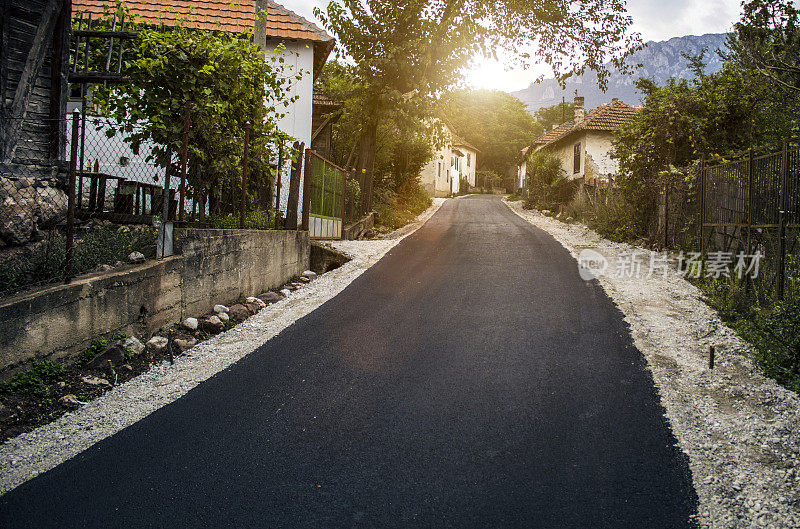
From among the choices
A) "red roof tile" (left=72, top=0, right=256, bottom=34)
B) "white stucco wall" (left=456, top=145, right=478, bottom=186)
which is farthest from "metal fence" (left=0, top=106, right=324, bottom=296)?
"white stucco wall" (left=456, top=145, right=478, bottom=186)

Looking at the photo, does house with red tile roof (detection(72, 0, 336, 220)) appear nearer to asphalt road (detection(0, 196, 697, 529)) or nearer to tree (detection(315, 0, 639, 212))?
tree (detection(315, 0, 639, 212))

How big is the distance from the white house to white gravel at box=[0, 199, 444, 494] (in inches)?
1183

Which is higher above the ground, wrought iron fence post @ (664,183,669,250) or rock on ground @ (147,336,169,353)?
wrought iron fence post @ (664,183,669,250)

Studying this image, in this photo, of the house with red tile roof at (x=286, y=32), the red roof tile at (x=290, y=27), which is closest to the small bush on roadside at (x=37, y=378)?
the house with red tile roof at (x=286, y=32)

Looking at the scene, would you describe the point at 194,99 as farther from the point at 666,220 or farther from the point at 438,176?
the point at 438,176

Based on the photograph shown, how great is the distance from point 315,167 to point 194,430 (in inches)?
381

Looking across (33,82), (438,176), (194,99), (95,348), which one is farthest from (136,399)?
(438,176)

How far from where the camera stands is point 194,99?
7.45 metres

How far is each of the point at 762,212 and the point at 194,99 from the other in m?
8.29

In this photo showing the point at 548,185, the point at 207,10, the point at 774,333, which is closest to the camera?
the point at 774,333

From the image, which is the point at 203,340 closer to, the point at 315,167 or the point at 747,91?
the point at 315,167

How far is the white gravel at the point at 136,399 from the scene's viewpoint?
11.6ft

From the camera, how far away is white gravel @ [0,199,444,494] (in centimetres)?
355

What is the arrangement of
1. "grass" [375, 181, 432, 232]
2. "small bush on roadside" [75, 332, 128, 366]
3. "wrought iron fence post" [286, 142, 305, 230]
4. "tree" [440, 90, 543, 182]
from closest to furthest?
"small bush on roadside" [75, 332, 128, 366], "wrought iron fence post" [286, 142, 305, 230], "grass" [375, 181, 432, 232], "tree" [440, 90, 543, 182]
